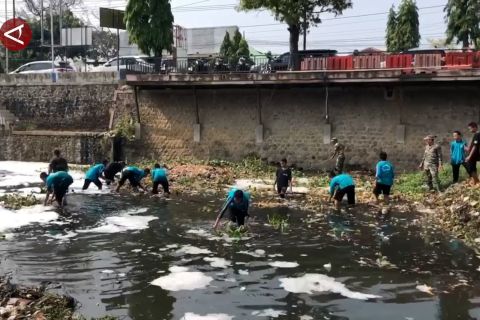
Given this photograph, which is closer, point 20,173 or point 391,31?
point 20,173

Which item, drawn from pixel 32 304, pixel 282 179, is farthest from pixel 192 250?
pixel 282 179

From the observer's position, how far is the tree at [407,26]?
45.6m

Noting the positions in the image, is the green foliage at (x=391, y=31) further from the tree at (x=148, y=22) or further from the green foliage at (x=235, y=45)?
the tree at (x=148, y=22)

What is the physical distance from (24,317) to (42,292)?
840 millimetres

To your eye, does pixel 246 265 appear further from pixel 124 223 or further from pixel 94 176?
pixel 94 176

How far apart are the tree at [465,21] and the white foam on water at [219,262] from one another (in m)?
30.7

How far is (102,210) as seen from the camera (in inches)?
598

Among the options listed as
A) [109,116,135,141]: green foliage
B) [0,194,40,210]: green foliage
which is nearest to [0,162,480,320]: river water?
[0,194,40,210]: green foliage

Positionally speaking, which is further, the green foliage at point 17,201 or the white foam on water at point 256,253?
the green foliage at point 17,201

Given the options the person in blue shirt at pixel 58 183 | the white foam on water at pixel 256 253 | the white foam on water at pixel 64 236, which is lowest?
the white foam on water at pixel 256 253

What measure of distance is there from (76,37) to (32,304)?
45.7m

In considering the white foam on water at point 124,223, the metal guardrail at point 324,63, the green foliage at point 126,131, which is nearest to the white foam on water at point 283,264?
the white foam on water at point 124,223

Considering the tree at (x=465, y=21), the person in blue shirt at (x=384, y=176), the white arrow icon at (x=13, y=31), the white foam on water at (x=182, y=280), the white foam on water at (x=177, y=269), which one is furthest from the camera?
the tree at (x=465, y=21)

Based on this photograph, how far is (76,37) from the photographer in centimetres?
4944
